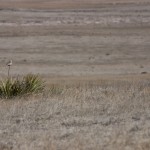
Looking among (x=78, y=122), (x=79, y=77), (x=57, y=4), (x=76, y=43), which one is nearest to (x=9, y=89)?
(x=78, y=122)

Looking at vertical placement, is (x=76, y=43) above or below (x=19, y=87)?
above

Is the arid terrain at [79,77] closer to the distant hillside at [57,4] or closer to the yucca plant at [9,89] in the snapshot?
the yucca plant at [9,89]

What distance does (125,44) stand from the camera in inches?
1489

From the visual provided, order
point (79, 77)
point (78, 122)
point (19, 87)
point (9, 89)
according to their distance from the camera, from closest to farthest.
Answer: point (78, 122) → point (9, 89) → point (19, 87) → point (79, 77)

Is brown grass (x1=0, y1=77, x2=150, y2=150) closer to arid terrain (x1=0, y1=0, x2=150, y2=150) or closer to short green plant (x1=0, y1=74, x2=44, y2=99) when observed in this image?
arid terrain (x1=0, y1=0, x2=150, y2=150)

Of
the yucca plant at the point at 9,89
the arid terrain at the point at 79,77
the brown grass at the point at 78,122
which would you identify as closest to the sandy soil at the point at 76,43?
the arid terrain at the point at 79,77

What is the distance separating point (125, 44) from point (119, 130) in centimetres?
2797

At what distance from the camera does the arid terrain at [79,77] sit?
32.2ft

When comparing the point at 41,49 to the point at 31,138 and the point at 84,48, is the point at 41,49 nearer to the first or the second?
the point at 84,48

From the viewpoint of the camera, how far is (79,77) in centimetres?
2747

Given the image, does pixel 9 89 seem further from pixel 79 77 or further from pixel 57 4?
pixel 57 4

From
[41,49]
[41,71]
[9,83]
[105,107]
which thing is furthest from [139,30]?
[105,107]

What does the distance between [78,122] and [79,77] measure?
54.3ft

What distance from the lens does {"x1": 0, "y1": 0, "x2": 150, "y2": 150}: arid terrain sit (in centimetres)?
982
